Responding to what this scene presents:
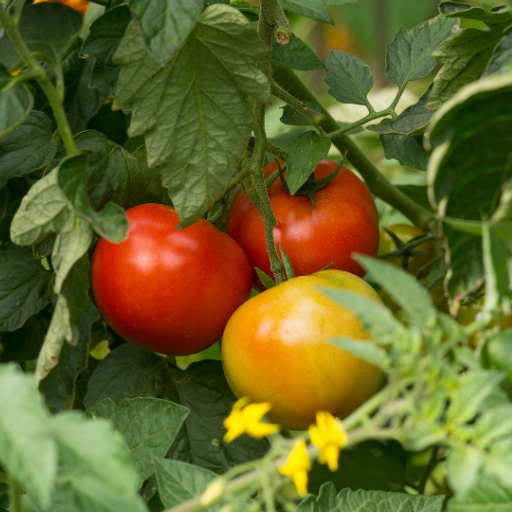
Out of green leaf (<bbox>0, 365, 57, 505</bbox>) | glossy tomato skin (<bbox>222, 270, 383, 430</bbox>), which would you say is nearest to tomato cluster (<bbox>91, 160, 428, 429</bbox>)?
glossy tomato skin (<bbox>222, 270, 383, 430</bbox>)

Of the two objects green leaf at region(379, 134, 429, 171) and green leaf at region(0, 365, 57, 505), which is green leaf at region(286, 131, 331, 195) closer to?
green leaf at region(379, 134, 429, 171)

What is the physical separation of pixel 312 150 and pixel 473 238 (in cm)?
18

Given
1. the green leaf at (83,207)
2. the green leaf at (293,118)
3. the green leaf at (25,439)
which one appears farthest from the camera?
the green leaf at (293,118)

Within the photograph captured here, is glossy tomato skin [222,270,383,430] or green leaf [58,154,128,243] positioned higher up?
green leaf [58,154,128,243]

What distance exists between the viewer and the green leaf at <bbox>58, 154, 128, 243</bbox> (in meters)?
0.35

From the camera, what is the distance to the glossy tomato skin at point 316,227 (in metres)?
0.52

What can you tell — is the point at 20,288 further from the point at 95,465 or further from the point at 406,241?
the point at 406,241

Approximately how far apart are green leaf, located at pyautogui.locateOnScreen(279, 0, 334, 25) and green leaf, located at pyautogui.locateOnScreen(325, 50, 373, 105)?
74mm

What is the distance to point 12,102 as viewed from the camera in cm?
37

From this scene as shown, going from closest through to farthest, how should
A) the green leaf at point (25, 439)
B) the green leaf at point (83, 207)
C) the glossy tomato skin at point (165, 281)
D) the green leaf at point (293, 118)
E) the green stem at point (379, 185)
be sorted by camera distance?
the green leaf at point (25, 439) < the green leaf at point (83, 207) < the glossy tomato skin at point (165, 281) < the green leaf at point (293, 118) < the green stem at point (379, 185)

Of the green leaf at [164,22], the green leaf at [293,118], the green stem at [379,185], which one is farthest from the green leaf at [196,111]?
the green stem at [379,185]

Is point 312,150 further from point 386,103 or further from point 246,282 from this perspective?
point 386,103

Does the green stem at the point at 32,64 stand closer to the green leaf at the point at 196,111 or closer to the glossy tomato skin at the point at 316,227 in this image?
the green leaf at the point at 196,111

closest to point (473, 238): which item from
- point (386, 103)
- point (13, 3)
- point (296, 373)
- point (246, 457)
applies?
point (296, 373)
